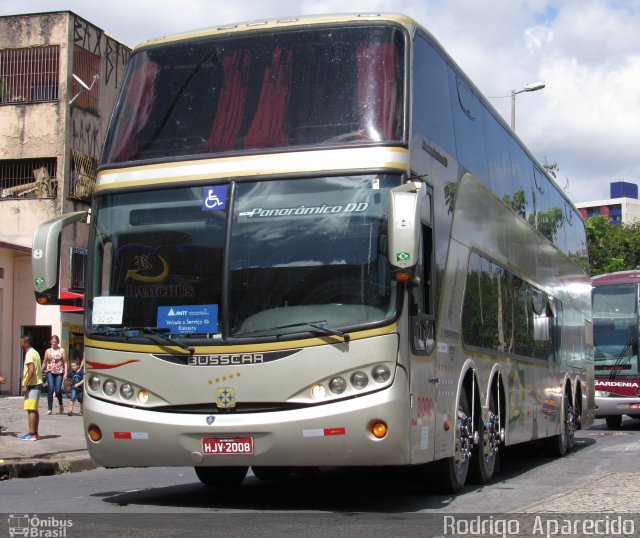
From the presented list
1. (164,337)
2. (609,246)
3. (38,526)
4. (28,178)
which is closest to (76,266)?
(28,178)

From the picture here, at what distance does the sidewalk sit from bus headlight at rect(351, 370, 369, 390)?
724 centimetres

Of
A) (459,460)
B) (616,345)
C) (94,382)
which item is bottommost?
(459,460)

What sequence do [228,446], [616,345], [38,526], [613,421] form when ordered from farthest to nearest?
[613,421] → [616,345] → [228,446] → [38,526]

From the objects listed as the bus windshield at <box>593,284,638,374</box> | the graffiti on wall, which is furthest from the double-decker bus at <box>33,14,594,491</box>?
the graffiti on wall

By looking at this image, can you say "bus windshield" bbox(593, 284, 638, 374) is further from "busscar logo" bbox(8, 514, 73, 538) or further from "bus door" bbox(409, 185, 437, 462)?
"busscar logo" bbox(8, 514, 73, 538)

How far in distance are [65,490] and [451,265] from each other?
490 cm

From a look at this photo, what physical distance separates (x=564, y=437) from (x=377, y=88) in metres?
9.69

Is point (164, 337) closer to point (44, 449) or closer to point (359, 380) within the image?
point (359, 380)

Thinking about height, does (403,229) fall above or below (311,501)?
above

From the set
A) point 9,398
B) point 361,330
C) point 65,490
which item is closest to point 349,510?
point 361,330

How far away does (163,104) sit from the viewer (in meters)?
9.30

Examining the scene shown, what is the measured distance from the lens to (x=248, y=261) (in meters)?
8.47

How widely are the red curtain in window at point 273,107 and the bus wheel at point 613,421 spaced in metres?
19.6

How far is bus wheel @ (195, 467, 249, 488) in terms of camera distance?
10562 mm
